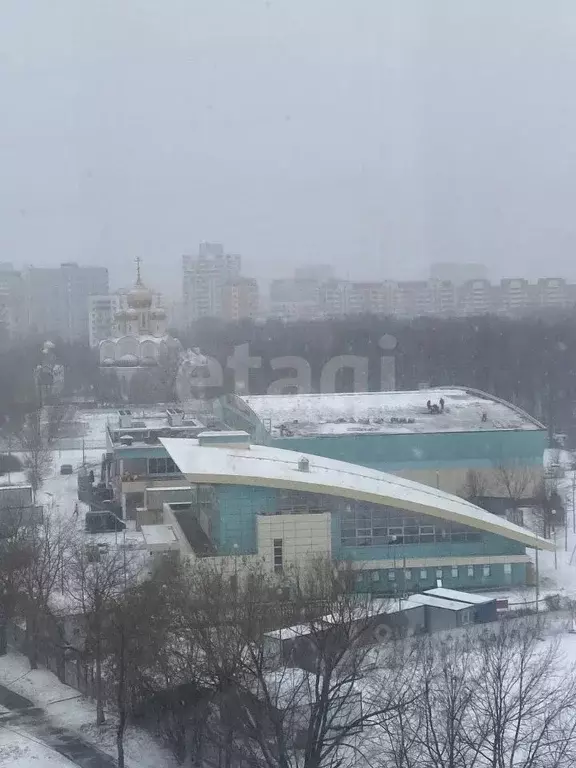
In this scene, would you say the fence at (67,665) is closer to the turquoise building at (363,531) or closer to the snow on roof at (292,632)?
the snow on roof at (292,632)

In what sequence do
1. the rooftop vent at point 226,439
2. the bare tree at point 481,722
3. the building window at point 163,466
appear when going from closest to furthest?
the bare tree at point 481,722, the rooftop vent at point 226,439, the building window at point 163,466

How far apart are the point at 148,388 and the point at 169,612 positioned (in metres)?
10.8

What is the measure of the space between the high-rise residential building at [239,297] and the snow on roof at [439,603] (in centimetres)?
1784

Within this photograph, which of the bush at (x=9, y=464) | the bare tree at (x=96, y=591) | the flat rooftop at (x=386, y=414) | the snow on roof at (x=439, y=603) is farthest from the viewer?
the bush at (x=9, y=464)

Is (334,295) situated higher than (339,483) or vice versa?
(334,295)

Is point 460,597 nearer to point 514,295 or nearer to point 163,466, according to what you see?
point 163,466

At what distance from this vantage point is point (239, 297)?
22.8 metres

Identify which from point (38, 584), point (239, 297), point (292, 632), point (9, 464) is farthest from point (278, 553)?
point (239, 297)

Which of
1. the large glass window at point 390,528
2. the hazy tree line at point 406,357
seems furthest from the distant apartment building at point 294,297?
the large glass window at point 390,528

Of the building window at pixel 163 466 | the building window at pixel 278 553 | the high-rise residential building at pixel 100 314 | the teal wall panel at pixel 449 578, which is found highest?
the high-rise residential building at pixel 100 314

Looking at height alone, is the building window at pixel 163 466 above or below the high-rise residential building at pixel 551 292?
below

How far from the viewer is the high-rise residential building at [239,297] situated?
2244cm

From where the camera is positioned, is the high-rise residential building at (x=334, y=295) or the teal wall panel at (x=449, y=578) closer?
the teal wall panel at (x=449, y=578)

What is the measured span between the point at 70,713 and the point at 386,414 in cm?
485
